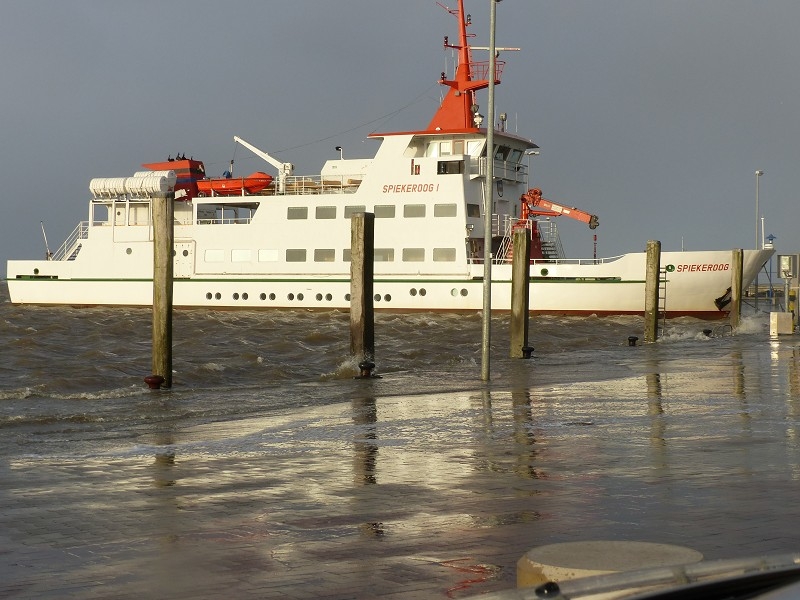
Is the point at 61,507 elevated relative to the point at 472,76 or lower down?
lower down

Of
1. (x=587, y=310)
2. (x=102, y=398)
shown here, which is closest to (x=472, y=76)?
(x=587, y=310)

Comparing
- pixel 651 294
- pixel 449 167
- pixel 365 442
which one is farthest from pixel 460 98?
pixel 365 442

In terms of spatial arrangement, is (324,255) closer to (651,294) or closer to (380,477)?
(651,294)

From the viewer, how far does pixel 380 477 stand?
25.9 feet

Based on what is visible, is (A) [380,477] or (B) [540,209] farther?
(B) [540,209]

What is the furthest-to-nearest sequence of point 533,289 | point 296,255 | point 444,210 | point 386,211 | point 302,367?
point 296,255, point 386,211, point 444,210, point 533,289, point 302,367

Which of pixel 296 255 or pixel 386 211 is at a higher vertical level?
pixel 386 211

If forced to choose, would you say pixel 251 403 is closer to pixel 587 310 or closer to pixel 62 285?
pixel 587 310

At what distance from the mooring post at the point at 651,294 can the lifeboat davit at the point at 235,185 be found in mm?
19192

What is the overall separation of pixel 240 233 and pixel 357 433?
34.7 meters

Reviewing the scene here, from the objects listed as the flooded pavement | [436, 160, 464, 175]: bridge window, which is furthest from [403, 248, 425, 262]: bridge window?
the flooded pavement

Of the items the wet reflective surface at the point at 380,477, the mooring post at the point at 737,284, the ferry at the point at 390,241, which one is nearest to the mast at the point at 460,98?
the ferry at the point at 390,241

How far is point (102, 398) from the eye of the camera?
1577 centimetres

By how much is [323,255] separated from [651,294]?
16.9 meters
